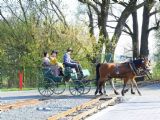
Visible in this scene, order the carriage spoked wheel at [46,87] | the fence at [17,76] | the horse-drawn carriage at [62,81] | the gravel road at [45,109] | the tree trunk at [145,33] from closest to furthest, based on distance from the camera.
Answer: the gravel road at [45,109], the horse-drawn carriage at [62,81], the carriage spoked wheel at [46,87], the fence at [17,76], the tree trunk at [145,33]

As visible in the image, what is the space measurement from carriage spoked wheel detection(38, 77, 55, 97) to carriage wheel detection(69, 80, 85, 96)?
31.5 inches

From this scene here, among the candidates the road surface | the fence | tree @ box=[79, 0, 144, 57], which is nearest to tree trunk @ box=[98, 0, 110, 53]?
tree @ box=[79, 0, 144, 57]

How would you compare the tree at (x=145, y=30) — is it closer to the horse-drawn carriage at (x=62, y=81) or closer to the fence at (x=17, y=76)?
the fence at (x=17, y=76)

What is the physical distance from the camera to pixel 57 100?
20.4 meters

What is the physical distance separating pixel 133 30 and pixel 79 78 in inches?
1178

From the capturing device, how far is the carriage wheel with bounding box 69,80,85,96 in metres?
22.2

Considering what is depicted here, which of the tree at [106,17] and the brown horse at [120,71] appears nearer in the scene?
the brown horse at [120,71]

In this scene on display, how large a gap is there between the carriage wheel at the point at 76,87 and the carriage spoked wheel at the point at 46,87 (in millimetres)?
801

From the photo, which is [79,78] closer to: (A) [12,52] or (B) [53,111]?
(B) [53,111]

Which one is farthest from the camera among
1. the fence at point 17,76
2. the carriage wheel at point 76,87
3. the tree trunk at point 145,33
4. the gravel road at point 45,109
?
the tree trunk at point 145,33

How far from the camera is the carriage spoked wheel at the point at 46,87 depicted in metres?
22.1

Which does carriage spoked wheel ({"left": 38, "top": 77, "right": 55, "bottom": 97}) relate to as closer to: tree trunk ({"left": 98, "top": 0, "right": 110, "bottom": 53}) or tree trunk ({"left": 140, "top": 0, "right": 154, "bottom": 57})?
tree trunk ({"left": 98, "top": 0, "right": 110, "bottom": 53})

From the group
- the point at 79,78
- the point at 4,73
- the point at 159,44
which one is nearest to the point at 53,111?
the point at 79,78

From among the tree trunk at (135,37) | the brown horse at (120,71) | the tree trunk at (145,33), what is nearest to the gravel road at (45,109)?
the brown horse at (120,71)
